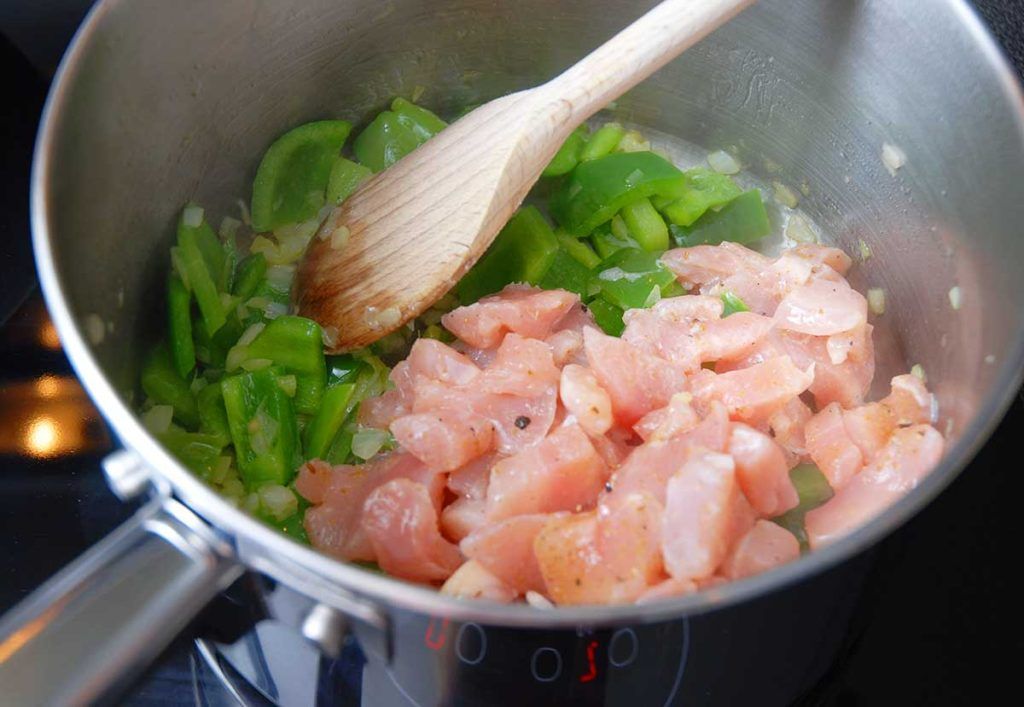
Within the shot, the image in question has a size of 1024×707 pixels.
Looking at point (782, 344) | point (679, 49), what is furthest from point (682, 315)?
point (679, 49)

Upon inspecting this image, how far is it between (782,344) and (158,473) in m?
1.07

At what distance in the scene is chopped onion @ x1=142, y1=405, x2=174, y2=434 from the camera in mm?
1524

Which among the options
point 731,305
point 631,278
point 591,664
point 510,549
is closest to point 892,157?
point 731,305

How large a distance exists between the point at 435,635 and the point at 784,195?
1.33 metres

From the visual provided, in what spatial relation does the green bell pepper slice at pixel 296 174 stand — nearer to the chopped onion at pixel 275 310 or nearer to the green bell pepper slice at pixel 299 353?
the chopped onion at pixel 275 310

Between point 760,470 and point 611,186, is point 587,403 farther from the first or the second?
point 611,186

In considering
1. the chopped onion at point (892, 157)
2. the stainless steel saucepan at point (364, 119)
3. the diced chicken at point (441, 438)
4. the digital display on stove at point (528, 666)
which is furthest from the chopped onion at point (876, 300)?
the digital display on stove at point (528, 666)

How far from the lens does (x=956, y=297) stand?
1533mm

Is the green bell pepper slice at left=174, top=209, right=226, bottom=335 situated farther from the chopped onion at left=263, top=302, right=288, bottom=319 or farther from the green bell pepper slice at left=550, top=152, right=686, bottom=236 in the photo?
the green bell pepper slice at left=550, top=152, right=686, bottom=236

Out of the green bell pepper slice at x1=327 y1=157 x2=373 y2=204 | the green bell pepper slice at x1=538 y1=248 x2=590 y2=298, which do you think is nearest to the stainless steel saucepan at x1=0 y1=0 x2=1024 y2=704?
the green bell pepper slice at x1=327 y1=157 x2=373 y2=204

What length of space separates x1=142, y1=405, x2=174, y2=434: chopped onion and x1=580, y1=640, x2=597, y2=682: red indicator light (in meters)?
0.81

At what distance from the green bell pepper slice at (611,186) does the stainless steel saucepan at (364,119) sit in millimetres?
204

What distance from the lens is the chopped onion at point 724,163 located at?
79.9 inches

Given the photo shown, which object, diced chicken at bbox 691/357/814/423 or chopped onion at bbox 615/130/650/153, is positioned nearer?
diced chicken at bbox 691/357/814/423
